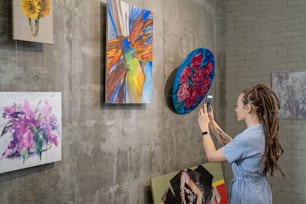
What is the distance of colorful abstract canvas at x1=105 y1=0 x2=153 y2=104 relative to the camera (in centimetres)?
262

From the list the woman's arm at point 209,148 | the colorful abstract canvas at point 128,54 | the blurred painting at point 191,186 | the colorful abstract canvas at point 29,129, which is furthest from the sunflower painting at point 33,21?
the blurred painting at point 191,186

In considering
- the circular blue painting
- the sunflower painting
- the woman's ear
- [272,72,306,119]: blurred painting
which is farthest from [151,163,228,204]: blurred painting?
the sunflower painting

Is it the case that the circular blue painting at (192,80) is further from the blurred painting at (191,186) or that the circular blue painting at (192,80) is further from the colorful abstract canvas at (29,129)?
the colorful abstract canvas at (29,129)

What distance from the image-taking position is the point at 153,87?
3.29 metres

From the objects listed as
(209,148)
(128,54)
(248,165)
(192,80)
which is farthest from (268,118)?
(192,80)

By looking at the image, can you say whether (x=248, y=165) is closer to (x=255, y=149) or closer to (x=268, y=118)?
(x=255, y=149)

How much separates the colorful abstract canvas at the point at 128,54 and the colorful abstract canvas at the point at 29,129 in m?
0.57

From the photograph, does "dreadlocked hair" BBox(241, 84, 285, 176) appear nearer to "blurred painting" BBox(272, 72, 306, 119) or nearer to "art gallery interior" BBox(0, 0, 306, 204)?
"art gallery interior" BBox(0, 0, 306, 204)

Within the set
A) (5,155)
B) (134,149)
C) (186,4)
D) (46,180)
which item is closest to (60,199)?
(46,180)

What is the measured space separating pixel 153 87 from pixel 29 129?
1.55m

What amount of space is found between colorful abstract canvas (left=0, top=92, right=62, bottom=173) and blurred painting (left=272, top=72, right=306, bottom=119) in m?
3.05

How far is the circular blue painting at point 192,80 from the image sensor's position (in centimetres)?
350

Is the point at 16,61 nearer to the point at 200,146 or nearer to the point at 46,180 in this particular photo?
the point at 46,180

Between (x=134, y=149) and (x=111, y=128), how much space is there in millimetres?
398
